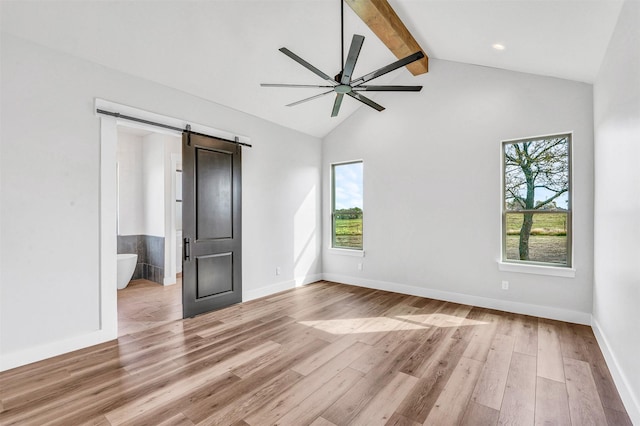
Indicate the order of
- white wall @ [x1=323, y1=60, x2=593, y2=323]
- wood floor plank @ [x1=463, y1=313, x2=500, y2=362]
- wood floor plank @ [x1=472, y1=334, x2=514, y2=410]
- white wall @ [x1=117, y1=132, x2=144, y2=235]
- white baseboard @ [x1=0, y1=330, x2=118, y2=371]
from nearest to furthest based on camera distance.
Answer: wood floor plank @ [x1=472, y1=334, x2=514, y2=410] < white baseboard @ [x1=0, y1=330, x2=118, y2=371] < wood floor plank @ [x1=463, y1=313, x2=500, y2=362] < white wall @ [x1=323, y1=60, x2=593, y2=323] < white wall @ [x1=117, y1=132, x2=144, y2=235]

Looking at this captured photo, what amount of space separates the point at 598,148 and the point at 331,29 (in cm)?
323

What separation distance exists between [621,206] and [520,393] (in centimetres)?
163

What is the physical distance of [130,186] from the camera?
6105 millimetres

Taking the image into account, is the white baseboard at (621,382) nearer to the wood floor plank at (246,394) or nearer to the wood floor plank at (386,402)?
the wood floor plank at (386,402)

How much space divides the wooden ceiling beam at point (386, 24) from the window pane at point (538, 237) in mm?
2632

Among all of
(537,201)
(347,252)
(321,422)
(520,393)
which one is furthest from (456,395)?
(347,252)

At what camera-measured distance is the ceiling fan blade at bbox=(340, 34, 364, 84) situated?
2.31m

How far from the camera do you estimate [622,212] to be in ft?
7.63

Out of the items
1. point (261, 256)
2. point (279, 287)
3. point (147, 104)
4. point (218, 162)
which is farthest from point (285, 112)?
point (279, 287)

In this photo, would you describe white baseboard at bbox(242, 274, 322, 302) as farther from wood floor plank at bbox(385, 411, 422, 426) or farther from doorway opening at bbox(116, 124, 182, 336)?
wood floor plank at bbox(385, 411, 422, 426)

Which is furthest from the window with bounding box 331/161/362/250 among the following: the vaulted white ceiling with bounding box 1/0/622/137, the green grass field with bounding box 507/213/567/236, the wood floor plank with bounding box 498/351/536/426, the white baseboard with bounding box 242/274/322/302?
the wood floor plank with bounding box 498/351/536/426

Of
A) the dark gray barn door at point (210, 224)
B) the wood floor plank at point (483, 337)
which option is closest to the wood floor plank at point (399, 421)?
the wood floor plank at point (483, 337)

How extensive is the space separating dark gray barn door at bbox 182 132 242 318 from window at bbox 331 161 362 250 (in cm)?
214

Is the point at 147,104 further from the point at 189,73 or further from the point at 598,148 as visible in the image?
the point at 598,148
